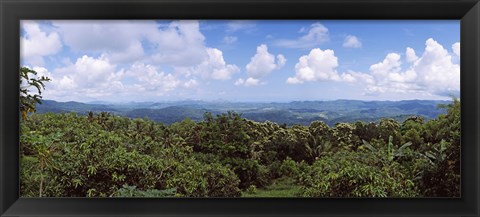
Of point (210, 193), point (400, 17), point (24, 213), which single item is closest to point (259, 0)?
point (400, 17)

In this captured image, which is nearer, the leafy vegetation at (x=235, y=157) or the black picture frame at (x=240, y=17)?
the black picture frame at (x=240, y=17)

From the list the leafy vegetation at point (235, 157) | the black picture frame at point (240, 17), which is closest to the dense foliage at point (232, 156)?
the leafy vegetation at point (235, 157)

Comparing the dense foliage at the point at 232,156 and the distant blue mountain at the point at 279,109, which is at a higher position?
the distant blue mountain at the point at 279,109

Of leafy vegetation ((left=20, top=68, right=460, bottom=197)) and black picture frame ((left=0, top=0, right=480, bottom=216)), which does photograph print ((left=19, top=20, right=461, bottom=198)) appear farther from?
black picture frame ((left=0, top=0, right=480, bottom=216))

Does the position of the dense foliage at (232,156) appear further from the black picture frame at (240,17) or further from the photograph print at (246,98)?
the black picture frame at (240,17)

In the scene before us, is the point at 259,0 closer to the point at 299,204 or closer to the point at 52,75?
the point at 299,204

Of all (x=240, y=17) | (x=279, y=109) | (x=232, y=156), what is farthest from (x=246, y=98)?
(x=240, y=17)

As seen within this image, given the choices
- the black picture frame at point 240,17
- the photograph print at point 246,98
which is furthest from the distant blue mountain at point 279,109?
the black picture frame at point 240,17

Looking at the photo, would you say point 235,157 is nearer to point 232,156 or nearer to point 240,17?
point 232,156

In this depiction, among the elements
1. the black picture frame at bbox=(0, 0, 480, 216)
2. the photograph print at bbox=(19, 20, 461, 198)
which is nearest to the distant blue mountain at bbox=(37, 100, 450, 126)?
the photograph print at bbox=(19, 20, 461, 198)
